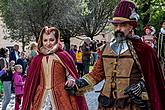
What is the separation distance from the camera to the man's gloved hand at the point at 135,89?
16.2 ft

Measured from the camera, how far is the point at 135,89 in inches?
195

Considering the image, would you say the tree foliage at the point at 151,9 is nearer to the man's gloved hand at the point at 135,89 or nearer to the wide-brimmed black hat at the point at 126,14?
the wide-brimmed black hat at the point at 126,14

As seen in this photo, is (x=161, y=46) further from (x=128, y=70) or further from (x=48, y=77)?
(x=128, y=70)

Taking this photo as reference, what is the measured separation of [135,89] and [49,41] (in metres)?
2.44

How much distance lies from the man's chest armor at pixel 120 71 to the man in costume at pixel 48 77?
1929 mm

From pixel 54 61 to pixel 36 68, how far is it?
277 millimetres

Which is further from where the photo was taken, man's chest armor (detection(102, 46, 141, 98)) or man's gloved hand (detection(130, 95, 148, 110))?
man's chest armor (detection(102, 46, 141, 98))

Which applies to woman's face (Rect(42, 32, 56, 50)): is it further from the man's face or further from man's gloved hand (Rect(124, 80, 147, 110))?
man's gloved hand (Rect(124, 80, 147, 110))

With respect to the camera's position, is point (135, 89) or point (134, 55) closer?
point (135, 89)

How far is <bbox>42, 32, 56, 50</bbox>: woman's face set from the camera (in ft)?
23.3

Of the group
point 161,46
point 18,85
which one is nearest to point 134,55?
point 161,46

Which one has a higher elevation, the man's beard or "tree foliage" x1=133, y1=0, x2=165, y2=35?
"tree foliage" x1=133, y1=0, x2=165, y2=35

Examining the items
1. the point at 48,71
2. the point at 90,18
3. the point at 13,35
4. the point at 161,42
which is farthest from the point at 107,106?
the point at 90,18

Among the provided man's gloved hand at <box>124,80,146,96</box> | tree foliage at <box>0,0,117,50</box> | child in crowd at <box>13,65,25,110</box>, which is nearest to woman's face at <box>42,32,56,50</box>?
man's gloved hand at <box>124,80,146,96</box>
